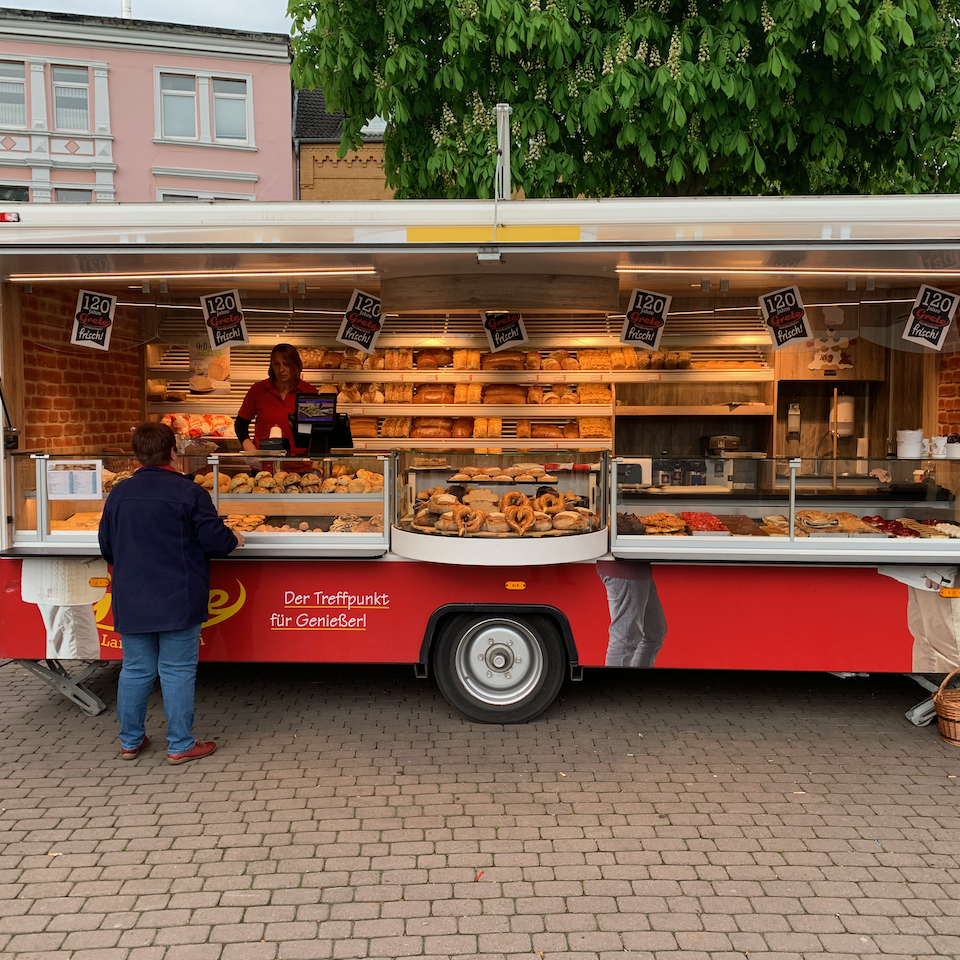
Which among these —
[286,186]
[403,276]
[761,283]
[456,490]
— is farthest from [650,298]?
[286,186]

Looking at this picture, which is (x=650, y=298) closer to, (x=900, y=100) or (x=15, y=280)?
(x=900, y=100)

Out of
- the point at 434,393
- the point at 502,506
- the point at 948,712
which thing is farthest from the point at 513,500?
the point at 434,393

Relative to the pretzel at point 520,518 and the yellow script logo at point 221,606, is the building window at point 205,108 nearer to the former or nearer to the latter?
the yellow script logo at point 221,606

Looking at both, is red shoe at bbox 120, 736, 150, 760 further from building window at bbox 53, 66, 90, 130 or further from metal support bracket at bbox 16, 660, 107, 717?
building window at bbox 53, 66, 90, 130

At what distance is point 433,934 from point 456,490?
Answer: 2.37m

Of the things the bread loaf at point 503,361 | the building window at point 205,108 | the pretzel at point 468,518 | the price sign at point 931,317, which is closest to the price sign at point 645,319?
the bread loaf at point 503,361

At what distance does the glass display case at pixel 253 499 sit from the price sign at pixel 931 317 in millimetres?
3736

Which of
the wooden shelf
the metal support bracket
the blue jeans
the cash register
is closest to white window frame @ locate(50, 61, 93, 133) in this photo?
the wooden shelf

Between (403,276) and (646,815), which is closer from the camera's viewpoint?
(646,815)

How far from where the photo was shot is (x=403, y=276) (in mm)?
5223

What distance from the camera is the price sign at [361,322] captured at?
683 cm

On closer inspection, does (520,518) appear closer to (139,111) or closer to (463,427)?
(463,427)

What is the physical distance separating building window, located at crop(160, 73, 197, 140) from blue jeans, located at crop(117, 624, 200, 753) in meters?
19.5

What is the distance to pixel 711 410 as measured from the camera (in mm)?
8375
